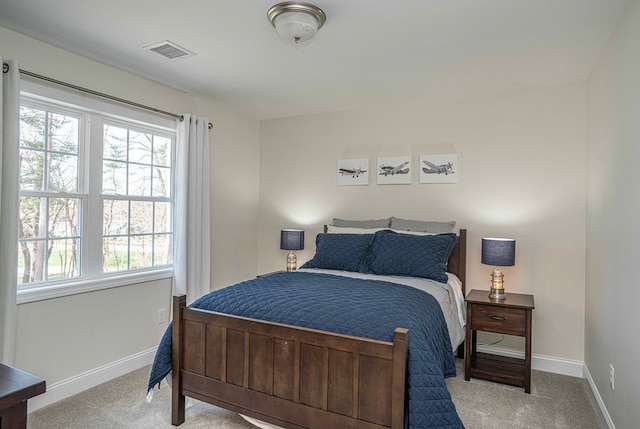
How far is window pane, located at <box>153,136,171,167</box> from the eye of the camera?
349 centimetres

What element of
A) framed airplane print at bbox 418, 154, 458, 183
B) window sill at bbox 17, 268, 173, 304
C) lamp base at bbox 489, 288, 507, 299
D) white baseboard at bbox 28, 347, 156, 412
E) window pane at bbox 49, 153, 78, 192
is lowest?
white baseboard at bbox 28, 347, 156, 412

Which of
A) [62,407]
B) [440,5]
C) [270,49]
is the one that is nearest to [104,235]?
[62,407]

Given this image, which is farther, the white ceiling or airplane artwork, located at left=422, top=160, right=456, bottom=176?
airplane artwork, located at left=422, top=160, right=456, bottom=176

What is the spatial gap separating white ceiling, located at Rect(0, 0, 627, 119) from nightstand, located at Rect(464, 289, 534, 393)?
1.79 metres

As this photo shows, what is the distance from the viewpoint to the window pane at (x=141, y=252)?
3.30m

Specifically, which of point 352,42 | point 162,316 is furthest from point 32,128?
point 352,42

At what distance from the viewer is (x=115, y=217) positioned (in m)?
3.15

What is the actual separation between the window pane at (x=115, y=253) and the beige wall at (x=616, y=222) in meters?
3.46

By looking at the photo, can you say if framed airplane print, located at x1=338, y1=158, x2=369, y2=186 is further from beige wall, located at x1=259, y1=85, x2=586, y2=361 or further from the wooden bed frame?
the wooden bed frame

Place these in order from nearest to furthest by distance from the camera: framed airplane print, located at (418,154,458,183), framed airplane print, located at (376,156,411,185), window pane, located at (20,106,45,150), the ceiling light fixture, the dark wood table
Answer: the dark wood table
the ceiling light fixture
window pane, located at (20,106,45,150)
framed airplane print, located at (418,154,458,183)
framed airplane print, located at (376,156,411,185)

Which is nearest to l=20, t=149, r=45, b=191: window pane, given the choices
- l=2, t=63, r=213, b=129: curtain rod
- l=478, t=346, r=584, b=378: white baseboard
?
l=2, t=63, r=213, b=129: curtain rod

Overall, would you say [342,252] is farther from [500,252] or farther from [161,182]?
[161,182]

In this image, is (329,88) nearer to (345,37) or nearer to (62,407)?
(345,37)

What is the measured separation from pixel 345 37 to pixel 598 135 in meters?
1.93
